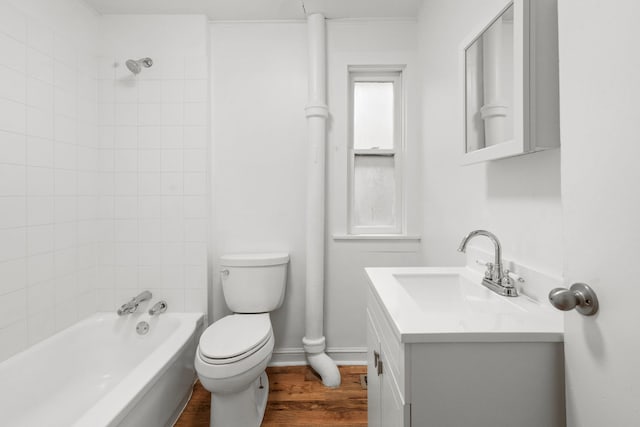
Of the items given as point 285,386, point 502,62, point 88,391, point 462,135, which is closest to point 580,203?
point 502,62

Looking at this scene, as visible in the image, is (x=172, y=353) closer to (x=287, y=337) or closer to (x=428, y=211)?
(x=287, y=337)

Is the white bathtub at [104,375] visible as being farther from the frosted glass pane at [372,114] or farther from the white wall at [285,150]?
the frosted glass pane at [372,114]

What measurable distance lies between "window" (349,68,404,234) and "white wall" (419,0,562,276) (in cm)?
26

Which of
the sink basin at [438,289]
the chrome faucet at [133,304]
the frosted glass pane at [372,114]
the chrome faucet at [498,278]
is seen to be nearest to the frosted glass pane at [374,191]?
the frosted glass pane at [372,114]

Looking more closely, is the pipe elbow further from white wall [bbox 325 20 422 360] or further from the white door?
the white door

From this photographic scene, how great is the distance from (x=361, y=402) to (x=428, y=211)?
1.14m

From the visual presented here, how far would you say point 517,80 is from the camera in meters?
0.85

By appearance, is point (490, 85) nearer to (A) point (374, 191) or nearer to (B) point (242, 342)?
(A) point (374, 191)

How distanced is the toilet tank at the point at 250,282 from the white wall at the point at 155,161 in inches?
8.5

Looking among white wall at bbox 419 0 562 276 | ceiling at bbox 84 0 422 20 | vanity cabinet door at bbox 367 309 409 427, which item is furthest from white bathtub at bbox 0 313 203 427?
ceiling at bbox 84 0 422 20

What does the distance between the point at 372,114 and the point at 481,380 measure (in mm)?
1827

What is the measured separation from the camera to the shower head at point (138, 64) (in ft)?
6.08

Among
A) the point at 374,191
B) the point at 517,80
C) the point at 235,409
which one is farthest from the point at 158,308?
the point at 517,80

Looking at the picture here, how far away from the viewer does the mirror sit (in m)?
0.92
